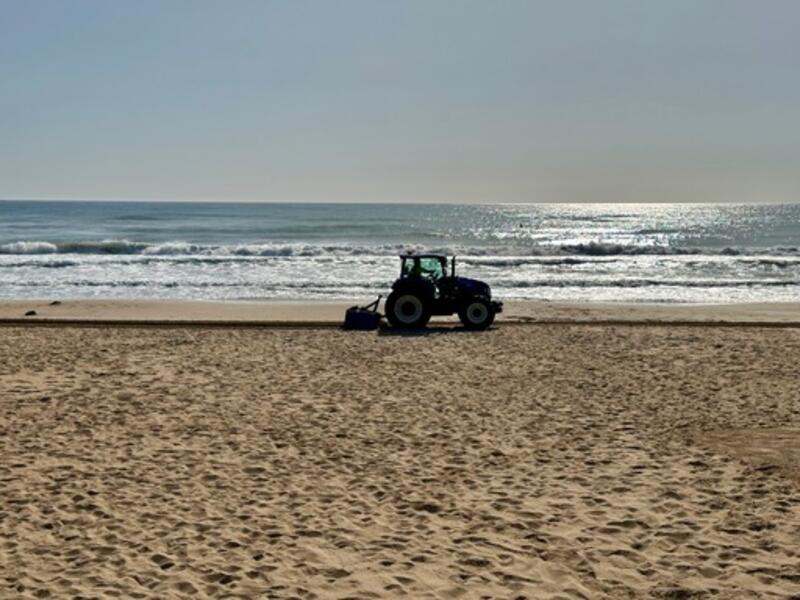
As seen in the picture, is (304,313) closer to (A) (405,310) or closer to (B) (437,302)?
(A) (405,310)

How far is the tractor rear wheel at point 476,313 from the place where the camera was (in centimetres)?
1820

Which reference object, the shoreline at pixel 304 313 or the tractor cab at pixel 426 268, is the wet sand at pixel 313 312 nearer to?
the shoreline at pixel 304 313

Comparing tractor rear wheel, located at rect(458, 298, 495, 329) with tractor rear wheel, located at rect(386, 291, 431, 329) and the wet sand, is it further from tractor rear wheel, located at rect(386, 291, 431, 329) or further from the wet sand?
the wet sand

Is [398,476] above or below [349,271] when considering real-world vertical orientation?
below

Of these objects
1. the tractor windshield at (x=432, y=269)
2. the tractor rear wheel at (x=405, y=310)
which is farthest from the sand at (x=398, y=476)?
the tractor windshield at (x=432, y=269)

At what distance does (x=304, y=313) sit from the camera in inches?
891

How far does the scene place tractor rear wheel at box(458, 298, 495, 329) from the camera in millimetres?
18203

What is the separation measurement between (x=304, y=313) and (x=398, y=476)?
49.9 ft

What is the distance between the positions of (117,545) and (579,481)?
396cm

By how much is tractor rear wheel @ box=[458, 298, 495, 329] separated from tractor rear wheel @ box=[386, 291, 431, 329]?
0.93m

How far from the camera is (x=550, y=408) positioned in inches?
414

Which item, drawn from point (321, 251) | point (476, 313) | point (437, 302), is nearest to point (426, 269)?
point (437, 302)

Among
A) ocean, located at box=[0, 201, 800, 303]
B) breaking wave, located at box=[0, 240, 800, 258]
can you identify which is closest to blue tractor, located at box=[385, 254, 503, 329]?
ocean, located at box=[0, 201, 800, 303]

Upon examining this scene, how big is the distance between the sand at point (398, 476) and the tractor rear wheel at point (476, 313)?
4013 mm
